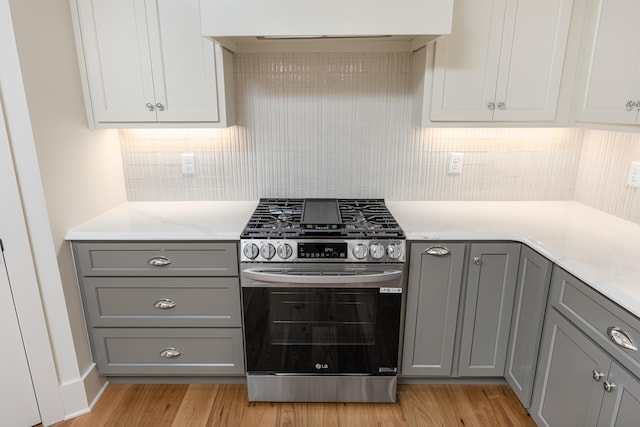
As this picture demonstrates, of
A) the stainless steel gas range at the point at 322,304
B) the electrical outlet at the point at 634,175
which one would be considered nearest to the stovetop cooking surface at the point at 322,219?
the stainless steel gas range at the point at 322,304

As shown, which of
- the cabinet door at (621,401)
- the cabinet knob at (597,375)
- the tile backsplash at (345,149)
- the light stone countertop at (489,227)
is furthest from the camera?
the tile backsplash at (345,149)

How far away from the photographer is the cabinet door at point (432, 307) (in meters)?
1.91

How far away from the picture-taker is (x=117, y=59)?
1.94 meters

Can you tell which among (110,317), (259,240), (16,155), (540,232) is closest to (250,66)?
(259,240)

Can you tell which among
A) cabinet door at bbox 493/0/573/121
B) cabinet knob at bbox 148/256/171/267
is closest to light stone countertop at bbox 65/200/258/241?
cabinet knob at bbox 148/256/171/267

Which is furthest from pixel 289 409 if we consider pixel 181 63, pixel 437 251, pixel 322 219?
pixel 181 63

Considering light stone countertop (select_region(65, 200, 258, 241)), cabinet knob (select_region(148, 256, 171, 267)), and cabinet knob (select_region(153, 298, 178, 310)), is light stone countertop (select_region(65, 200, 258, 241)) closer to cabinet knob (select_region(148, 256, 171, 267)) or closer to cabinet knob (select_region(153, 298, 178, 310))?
cabinet knob (select_region(148, 256, 171, 267))

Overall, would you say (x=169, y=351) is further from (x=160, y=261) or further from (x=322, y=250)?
(x=322, y=250)

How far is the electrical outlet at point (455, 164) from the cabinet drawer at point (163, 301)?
4.66ft

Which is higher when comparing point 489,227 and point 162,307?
point 489,227

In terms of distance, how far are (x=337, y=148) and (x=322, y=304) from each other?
971mm

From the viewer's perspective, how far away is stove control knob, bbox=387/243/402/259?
5.98ft

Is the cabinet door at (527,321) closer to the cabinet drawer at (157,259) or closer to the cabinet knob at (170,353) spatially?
the cabinet drawer at (157,259)

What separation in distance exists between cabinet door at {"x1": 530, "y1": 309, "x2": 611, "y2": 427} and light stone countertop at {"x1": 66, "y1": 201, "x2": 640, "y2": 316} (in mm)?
253
